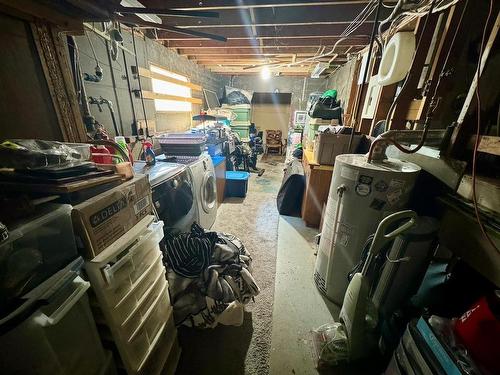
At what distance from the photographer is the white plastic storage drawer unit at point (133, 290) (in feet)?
2.32

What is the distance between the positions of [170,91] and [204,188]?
2.51 meters

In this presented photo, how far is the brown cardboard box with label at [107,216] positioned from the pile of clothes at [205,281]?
0.63 meters

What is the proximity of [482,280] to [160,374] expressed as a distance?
1891 millimetres

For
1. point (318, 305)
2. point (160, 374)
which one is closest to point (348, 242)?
point (318, 305)

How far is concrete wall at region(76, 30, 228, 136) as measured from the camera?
6.41 ft

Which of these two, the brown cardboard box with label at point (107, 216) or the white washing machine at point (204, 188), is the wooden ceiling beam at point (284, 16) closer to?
the white washing machine at point (204, 188)

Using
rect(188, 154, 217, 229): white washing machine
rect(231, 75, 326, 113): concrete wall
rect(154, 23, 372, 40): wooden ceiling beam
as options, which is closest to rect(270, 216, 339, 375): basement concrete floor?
rect(188, 154, 217, 229): white washing machine

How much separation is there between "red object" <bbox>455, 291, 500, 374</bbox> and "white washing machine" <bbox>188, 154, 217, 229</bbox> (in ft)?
6.20

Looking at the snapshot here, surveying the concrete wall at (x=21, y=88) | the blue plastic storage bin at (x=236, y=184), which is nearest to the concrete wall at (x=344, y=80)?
the blue plastic storage bin at (x=236, y=184)

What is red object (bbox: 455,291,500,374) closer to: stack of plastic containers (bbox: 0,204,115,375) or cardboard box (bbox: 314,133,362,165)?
stack of plastic containers (bbox: 0,204,115,375)

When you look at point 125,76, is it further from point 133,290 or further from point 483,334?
point 483,334

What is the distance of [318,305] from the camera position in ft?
5.42

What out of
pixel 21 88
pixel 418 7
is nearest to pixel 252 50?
pixel 418 7

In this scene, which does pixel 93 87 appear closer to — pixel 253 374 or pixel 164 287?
pixel 164 287
